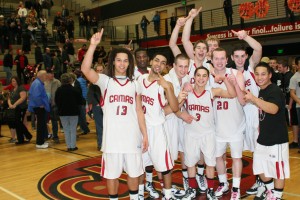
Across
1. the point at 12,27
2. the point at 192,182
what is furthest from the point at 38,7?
the point at 192,182

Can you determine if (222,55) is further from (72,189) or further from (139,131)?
(72,189)

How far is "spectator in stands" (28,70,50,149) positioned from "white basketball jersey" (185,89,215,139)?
5.57m

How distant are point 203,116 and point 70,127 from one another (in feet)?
16.3

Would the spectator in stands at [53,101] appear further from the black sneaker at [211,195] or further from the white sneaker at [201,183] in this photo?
the black sneaker at [211,195]

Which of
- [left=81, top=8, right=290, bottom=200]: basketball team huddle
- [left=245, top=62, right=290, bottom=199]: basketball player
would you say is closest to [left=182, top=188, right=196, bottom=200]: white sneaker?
[left=81, top=8, right=290, bottom=200]: basketball team huddle

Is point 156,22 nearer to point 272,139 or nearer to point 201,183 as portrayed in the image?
point 201,183

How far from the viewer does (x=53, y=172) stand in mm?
7086

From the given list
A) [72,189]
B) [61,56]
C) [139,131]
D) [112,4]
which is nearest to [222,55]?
[139,131]

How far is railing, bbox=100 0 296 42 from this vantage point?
66.5 feet

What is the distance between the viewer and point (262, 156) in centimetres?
450

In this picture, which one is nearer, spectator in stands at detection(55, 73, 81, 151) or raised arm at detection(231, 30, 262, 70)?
raised arm at detection(231, 30, 262, 70)

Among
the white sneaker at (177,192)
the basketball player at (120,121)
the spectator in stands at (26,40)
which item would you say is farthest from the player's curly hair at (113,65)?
the spectator in stands at (26,40)

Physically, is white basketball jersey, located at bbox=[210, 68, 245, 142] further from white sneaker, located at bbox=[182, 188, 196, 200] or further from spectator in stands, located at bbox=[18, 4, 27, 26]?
spectator in stands, located at bbox=[18, 4, 27, 26]

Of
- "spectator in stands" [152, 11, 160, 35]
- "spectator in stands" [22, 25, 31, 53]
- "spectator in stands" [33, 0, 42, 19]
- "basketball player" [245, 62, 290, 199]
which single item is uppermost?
"spectator in stands" [33, 0, 42, 19]
